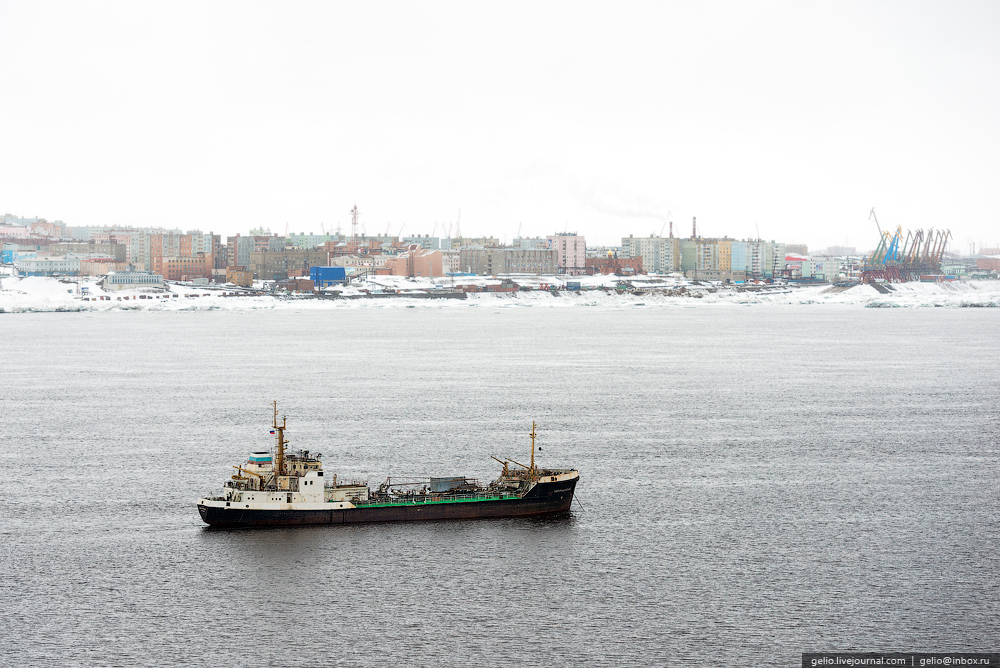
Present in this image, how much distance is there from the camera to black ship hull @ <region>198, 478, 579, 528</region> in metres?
35.8

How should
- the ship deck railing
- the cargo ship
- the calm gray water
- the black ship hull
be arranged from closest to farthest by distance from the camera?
the calm gray water, the black ship hull, the cargo ship, the ship deck railing

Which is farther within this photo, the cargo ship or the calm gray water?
the cargo ship

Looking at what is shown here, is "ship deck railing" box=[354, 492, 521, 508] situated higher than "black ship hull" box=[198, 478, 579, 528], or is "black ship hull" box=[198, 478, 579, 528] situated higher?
"ship deck railing" box=[354, 492, 521, 508]

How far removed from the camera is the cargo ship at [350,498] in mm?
35875

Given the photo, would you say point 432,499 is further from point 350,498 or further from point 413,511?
point 350,498

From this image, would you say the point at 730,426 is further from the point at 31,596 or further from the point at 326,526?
the point at 31,596

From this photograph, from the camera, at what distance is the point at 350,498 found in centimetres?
3672

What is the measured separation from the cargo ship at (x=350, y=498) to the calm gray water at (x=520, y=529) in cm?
63

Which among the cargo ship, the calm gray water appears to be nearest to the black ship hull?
the cargo ship

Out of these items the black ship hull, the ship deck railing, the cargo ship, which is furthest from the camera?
the ship deck railing

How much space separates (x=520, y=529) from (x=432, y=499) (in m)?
3.09

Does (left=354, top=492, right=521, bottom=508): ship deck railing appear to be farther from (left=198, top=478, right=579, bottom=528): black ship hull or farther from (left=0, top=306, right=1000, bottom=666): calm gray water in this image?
(left=0, top=306, right=1000, bottom=666): calm gray water

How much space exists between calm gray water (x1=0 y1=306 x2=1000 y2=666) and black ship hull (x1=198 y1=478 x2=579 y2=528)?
0.51m

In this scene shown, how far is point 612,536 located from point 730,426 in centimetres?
2310
